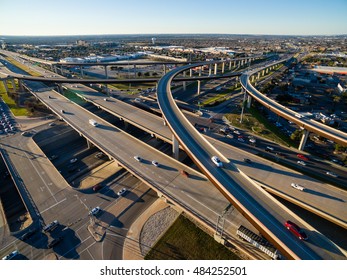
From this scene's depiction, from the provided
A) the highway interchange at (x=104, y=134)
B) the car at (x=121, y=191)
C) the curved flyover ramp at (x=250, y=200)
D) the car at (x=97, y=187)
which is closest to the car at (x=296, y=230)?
the curved flyover ramp at (x=250, y=200)

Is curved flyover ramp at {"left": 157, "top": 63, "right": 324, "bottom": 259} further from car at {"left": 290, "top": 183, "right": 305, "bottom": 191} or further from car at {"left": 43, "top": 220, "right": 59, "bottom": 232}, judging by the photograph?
car at {"left": 43, "top": 220, "right": 59, "bottom": 232}

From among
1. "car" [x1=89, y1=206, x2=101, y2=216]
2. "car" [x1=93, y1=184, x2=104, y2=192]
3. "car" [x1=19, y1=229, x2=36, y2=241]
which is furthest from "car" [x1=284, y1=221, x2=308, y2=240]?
"car" [x1=19, y1=229, x2=36, y2=241]

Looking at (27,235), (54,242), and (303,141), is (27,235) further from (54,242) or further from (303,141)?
(303,141)

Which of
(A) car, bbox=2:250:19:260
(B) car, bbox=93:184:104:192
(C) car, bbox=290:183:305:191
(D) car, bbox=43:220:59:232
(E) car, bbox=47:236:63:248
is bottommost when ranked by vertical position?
(E) car, bbox=47:236:63:248

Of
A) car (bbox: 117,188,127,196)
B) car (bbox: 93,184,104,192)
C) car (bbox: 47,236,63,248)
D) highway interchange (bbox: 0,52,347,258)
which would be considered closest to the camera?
car (bbox: 47,236,63,248)

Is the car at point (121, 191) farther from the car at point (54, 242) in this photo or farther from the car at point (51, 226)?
the car at point (54, 242)

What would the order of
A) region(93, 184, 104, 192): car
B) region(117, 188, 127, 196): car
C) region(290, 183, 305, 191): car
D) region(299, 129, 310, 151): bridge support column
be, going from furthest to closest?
region(299, 129, 310, 151): bridge support column, region(93, 184, 104, 192): car, region(117, 188, 127, 196): car, region(290, 183, 305, 191): car

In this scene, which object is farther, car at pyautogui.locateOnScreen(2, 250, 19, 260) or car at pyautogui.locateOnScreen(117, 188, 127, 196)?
car at pyautogui.locateOnScreen(117, 188, 127, 196)
